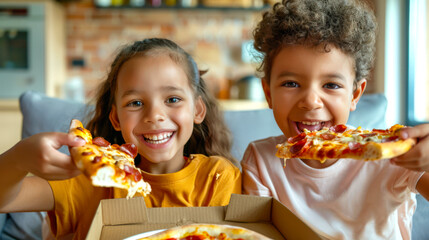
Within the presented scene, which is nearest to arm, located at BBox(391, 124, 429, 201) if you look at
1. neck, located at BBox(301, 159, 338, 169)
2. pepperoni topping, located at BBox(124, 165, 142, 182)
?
neck, located at BBox(301, 159, 338, 169)

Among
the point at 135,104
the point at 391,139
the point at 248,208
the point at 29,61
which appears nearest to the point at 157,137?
the point at 135,104

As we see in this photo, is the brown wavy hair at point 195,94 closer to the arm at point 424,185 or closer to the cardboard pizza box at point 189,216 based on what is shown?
the cardboard pizza box at point 189,216

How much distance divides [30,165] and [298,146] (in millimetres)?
539

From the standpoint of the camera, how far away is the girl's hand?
2.55 feet

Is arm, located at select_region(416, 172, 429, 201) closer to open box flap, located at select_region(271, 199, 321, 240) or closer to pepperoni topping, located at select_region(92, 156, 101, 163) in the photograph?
open box flap, located at select_region(271, 199, 321, 240)

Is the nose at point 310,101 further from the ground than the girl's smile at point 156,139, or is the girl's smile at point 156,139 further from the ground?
the nose at point 310,101

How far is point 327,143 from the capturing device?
2.91 feet

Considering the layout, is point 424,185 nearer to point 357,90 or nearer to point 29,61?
point 357,90

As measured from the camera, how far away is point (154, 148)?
45.0 inches

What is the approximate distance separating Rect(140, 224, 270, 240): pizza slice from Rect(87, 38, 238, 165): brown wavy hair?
53 centimetres

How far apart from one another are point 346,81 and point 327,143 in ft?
1.02

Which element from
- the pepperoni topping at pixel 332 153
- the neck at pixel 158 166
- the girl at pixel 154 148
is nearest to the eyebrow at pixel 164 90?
the girl at pixel 154 148

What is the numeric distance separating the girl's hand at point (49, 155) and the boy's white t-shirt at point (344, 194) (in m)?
0.56

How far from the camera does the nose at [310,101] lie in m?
1.08
